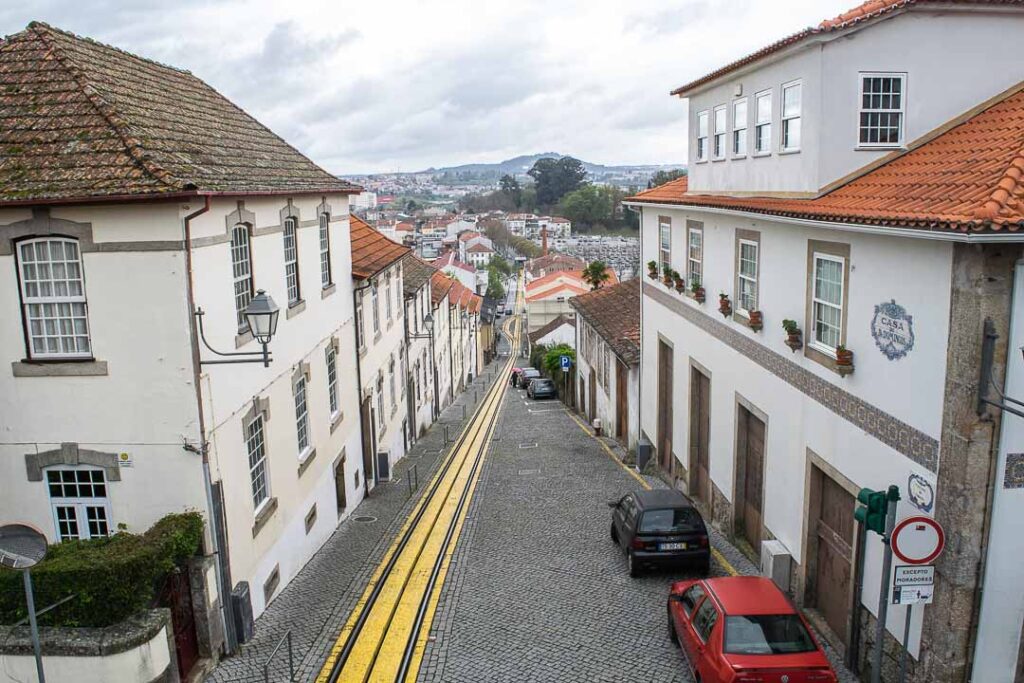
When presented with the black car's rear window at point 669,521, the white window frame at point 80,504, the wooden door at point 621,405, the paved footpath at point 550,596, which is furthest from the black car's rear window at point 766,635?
Answer: the wooden door at point 621,405

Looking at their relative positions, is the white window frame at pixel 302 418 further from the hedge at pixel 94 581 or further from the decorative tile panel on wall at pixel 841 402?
the decorative tile panel on wall at pixel 841 402

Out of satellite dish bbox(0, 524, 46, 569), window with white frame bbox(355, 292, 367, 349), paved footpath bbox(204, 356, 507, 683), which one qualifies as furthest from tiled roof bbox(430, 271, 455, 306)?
satellite dish bbox(0, 524, 46, 569)

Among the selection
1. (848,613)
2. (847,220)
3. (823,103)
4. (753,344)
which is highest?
(823,103)

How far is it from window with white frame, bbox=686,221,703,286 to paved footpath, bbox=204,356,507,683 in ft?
28.6

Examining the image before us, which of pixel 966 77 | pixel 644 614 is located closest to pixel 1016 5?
pixel 966 77

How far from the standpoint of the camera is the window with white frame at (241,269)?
12.3 meters

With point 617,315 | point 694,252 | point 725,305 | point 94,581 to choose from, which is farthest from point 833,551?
point 617,315

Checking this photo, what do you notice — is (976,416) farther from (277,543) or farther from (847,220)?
(277,543)

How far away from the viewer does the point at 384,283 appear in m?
25.8

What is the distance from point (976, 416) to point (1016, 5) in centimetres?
721

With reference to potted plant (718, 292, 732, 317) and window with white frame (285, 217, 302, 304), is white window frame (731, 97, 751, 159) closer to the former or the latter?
potted plant (718, 292, 732, 317)

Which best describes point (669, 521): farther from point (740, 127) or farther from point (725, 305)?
point (740, 127)

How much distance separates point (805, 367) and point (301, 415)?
942 centimetres

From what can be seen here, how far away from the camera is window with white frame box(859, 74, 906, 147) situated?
39.8ft
